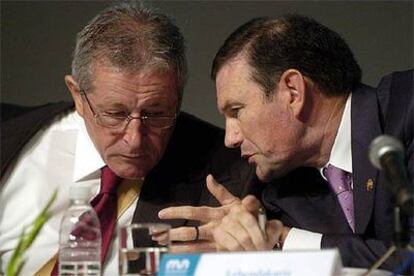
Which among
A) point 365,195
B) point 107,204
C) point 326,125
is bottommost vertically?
point 107,204

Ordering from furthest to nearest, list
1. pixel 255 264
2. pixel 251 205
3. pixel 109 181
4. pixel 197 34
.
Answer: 1. pixel 197 34
2. pixel 109 181
3. pixel 251 205
4. pixel 255 264

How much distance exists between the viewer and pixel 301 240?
1.95 meters

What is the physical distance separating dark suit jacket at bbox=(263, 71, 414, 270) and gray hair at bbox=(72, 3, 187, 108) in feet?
1.46

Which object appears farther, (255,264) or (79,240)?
(79,240)

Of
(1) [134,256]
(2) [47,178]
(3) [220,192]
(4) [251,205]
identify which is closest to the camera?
(1) [134,256]

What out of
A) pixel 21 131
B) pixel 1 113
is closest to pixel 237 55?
pixel 21 131

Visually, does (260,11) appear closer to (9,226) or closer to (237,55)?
(237,55)

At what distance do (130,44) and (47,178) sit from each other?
0.47 meters

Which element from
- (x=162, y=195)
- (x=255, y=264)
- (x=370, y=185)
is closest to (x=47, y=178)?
(x=162, y=195)

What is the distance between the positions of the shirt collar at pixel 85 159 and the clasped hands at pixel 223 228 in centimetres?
35

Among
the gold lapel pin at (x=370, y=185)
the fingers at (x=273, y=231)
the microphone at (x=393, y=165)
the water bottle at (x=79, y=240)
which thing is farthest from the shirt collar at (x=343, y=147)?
the microphone at (x=393, y=165)

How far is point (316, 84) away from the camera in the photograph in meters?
2.14

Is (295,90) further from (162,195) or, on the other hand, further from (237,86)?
(162,195)

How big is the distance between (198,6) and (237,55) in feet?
2.30
